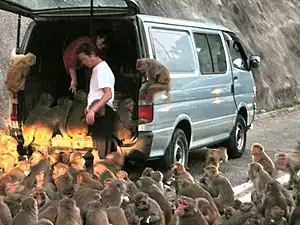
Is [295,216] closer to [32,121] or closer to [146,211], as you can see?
[146,211]

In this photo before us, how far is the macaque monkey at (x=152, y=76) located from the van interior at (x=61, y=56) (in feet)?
1.29

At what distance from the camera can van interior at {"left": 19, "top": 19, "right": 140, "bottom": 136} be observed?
10922mm

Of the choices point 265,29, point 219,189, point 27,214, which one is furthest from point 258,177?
point 265,29

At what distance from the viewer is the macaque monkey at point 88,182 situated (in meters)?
8.12

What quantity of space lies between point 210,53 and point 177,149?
7.46 feet

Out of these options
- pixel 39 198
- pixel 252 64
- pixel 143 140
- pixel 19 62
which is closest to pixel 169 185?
pixel 143 140

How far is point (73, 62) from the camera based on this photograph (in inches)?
435

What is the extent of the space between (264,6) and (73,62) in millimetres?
21878

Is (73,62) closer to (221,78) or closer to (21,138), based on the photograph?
(21,138)

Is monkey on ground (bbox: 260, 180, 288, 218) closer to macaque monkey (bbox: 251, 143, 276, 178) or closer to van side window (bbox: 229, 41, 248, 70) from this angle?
macaque monkey (bbox: 251, 143, 276, 178)

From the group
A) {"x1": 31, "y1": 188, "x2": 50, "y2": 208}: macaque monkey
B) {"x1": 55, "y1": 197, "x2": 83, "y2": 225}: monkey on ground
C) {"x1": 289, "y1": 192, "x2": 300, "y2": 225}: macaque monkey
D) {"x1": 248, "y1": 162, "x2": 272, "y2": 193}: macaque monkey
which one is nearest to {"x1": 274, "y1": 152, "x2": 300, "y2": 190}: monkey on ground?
{"x1": 248, "y1": 162, "x2": 272, "y2": 193}: macaque monkey

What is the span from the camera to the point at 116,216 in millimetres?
6668

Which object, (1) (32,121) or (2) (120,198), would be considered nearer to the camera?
(2) (120,198)

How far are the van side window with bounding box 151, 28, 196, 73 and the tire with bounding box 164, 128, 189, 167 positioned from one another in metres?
0.97
